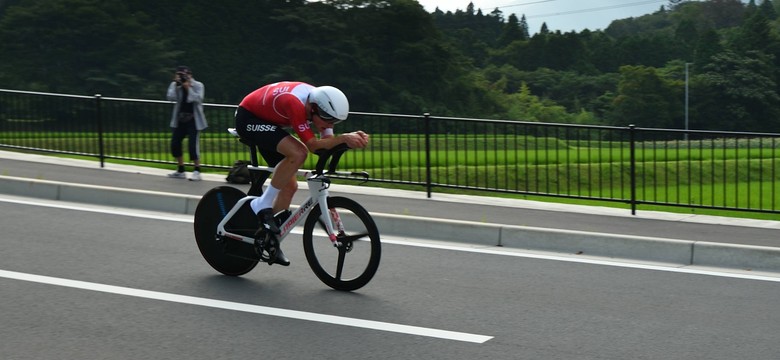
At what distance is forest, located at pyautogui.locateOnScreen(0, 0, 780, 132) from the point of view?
7225 centimetres

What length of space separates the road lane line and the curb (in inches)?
131

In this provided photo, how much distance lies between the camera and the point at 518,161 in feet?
49.7

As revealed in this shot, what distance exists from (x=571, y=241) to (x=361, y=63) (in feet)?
242

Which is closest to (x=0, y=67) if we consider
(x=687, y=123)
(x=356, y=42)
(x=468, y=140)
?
(x=356, y=42)

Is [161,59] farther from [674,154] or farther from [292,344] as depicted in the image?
[292,344]

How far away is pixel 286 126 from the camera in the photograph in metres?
7.88

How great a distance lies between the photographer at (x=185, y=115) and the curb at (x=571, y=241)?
2626 millimetres

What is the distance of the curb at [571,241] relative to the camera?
9211 millimetres

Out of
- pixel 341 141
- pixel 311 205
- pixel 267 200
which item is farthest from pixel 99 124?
pixel 341 141

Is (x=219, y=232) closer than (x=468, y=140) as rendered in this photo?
Yes

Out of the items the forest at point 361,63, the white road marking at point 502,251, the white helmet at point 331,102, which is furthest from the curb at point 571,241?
the forest at point 361,63

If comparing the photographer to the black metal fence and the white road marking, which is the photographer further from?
the white road marking

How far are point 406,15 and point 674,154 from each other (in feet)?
248

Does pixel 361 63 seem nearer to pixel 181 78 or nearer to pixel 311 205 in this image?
pixel 181 78
